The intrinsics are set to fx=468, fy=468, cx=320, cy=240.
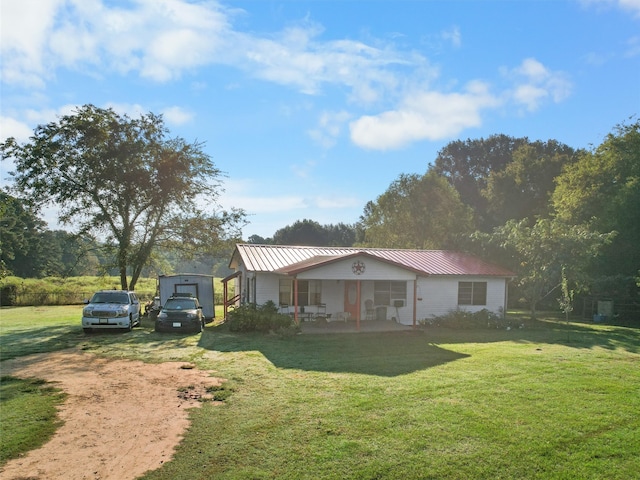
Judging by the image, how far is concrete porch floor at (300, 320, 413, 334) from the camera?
62.6 ft

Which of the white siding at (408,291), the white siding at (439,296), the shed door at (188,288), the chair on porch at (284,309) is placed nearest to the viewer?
the white siding at (408,291)

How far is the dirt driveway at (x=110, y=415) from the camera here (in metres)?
5.81

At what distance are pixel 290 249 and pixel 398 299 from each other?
6.86 m

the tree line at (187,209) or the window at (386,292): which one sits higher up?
the tree line at (187,209)

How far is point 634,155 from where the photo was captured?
33.1 metres

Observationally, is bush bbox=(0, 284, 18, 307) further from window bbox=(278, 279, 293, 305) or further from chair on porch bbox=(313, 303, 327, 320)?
chair on porch bbox=(313, 303, 327, 320)

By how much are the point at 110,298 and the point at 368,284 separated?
38.3 feet

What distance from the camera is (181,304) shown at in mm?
20062

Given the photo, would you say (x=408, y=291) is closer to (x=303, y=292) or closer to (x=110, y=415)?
(x=303, y=292)

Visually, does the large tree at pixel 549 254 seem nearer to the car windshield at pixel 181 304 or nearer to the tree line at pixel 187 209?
the tree line at pixel 187 209

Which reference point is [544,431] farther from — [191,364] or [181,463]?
[191,364]

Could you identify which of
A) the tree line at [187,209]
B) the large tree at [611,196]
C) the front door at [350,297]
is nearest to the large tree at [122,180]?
the tree line at [187,209]

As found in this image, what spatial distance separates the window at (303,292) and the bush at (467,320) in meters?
5.33

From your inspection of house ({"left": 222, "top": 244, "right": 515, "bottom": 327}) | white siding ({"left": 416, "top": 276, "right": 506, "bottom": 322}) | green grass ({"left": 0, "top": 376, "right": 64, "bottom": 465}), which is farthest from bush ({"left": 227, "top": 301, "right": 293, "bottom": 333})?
green grass ({"left": 0, "top": 376, "right": 64, "bottom": 465})
